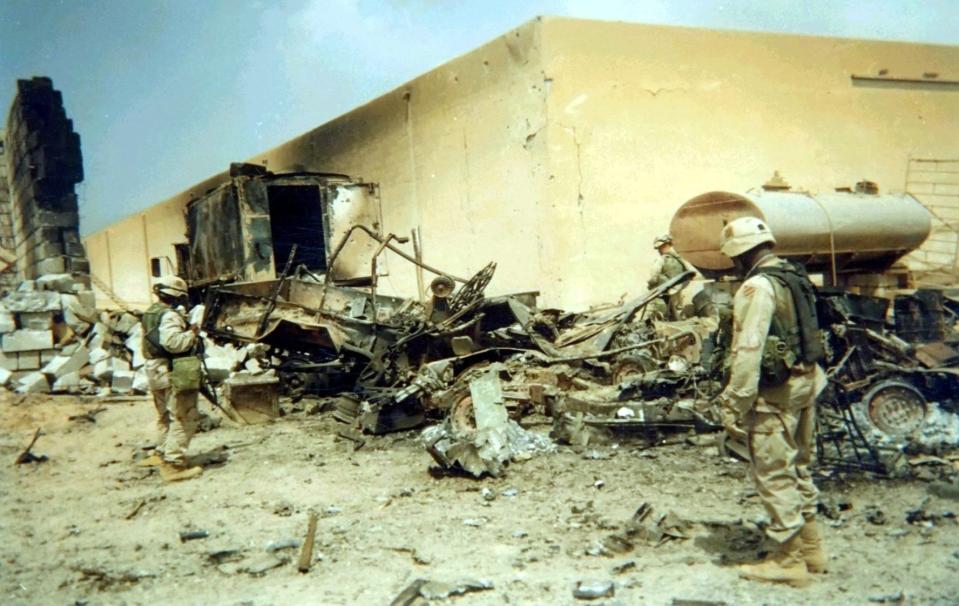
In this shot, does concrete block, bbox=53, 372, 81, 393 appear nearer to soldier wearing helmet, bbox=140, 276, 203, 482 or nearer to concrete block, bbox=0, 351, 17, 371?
concrete block, bbox=0, 351, 17, 371

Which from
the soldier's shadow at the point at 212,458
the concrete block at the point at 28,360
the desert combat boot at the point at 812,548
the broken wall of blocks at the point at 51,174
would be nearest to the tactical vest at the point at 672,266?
the soldier's shadow at the point at 212,458

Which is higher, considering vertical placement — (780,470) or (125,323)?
(125,323)

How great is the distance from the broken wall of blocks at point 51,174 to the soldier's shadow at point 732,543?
40.3 ft

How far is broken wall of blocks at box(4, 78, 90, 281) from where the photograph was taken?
12.8 metres

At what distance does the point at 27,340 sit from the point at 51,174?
376 cm

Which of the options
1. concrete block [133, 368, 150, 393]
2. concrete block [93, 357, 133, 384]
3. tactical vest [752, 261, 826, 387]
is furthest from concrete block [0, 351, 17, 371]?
tactical vest [752, 261, 826, 387]

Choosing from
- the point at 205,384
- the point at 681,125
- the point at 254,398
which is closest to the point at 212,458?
the point at 205,384

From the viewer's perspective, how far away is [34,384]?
32.2ft

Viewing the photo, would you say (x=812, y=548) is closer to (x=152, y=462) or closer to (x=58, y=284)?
(x=152, y=462)

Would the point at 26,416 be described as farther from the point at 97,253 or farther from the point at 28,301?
the point at 97,253

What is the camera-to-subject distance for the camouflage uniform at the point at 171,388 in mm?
5949

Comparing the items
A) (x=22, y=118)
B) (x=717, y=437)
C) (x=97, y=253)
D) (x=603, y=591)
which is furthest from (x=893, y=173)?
(x=97, y=253)

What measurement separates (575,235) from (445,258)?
2.89 meters

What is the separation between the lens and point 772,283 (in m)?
3.51
